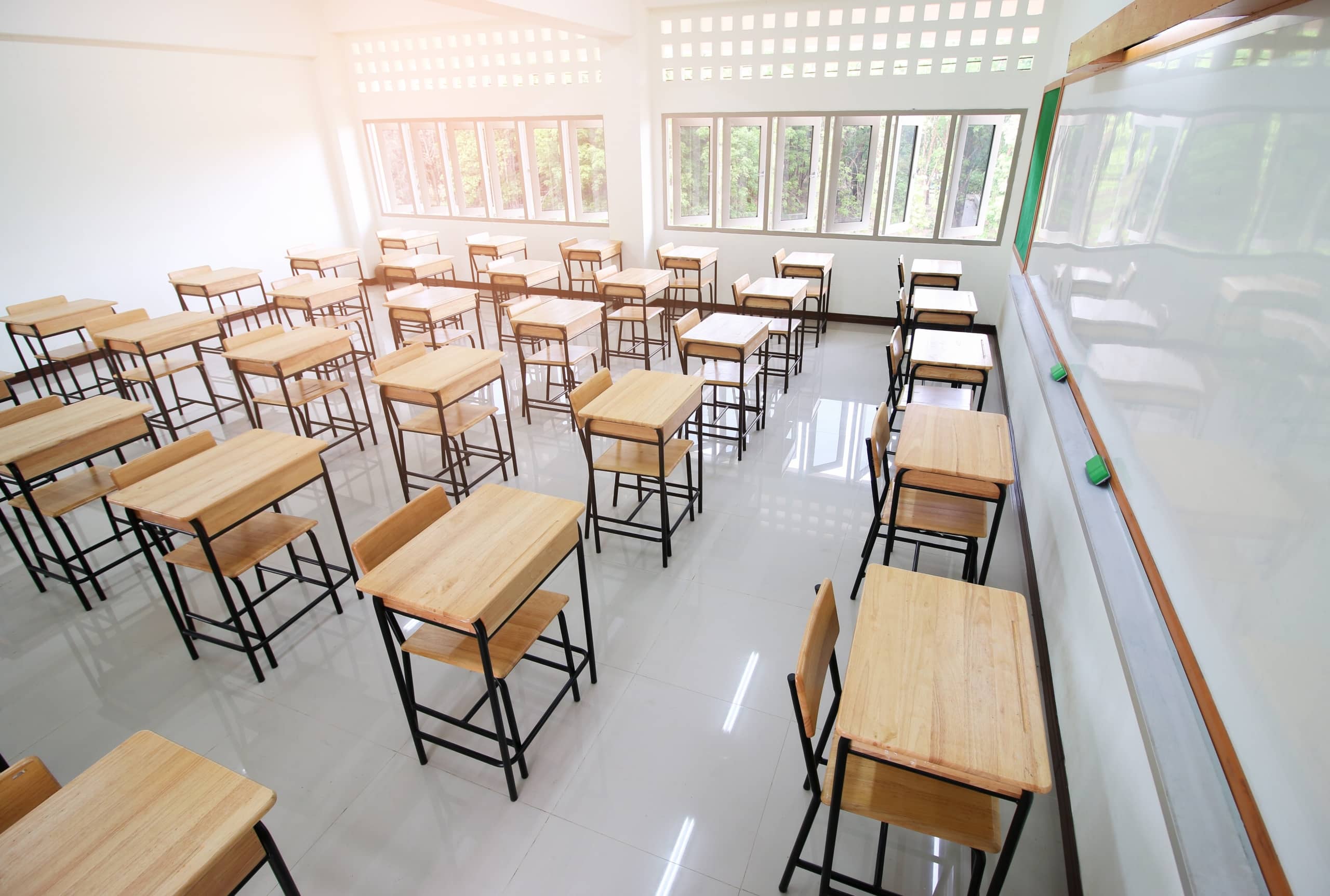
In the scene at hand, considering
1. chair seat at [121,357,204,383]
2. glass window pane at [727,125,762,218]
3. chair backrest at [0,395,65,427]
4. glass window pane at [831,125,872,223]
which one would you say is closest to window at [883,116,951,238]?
glass window pane at [831,125,872,223]

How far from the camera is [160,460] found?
2.84 metres

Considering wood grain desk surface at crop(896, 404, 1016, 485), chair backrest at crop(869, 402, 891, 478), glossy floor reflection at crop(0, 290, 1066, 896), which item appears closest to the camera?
glossy floor reflection at crop(0, 290, 1066, 896)

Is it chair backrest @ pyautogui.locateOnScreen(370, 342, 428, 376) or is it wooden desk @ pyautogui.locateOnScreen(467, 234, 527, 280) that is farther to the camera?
wooden desk @ pyautogui.locateOnScreen(467, 234, 527, 280)

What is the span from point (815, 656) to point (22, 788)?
1963 millimetres

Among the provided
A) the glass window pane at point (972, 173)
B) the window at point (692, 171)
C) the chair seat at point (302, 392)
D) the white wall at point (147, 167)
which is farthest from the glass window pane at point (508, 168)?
the glass window pane at point (972, 173)

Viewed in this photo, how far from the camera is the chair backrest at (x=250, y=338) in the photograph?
4.23 meters

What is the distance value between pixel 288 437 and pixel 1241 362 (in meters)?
3.51

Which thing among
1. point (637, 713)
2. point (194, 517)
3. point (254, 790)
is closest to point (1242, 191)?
point (637, 713)

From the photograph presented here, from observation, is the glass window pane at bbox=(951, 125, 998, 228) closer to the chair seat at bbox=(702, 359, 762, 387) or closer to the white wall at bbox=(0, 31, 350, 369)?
the chair seat at bbox=(702, 359, 762, 387)

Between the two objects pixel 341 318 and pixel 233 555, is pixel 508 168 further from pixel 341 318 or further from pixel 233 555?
pixel 233 555

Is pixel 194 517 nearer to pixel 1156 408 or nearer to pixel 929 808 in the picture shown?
pixel 929 808

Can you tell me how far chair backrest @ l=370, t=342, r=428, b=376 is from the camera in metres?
3.79

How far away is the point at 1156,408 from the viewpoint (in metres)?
1.72

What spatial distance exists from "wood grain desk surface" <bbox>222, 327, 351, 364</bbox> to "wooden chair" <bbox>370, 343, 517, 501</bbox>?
60cm
